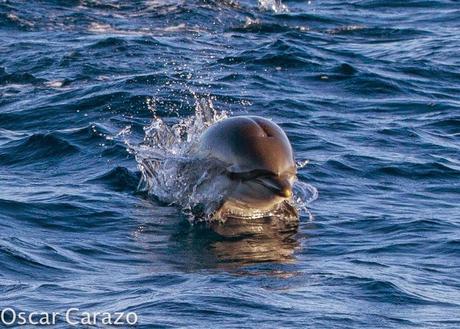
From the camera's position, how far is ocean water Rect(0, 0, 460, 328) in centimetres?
1177

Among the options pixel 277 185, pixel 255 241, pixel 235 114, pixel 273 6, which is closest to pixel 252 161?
pixel 277 185

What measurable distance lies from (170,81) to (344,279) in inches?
383

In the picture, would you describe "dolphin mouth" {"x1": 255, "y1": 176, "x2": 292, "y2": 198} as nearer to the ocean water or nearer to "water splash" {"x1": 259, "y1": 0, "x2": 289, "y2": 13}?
the ocean water

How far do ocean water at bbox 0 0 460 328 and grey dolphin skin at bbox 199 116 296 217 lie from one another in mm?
338

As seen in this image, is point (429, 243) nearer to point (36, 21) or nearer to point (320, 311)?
point (320, 311)

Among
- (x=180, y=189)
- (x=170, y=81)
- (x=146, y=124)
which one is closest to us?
(x=180, y=189)

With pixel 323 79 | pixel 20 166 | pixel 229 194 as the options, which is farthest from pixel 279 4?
pixel 229 194

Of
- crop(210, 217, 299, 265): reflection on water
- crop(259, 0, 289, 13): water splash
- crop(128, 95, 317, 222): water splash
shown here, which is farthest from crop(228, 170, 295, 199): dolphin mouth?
crop(259, 0, 289, 13): water splash

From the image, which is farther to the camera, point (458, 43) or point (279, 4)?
point (279, 4)

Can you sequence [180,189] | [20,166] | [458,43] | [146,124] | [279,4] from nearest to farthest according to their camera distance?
1. [180,189]
2. [20,166]
3. [146,124]
4. [458,43]
5. [279,4]

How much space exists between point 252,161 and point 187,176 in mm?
1270

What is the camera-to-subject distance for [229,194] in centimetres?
1441

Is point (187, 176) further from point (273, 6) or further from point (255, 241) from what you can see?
point (273, 6)

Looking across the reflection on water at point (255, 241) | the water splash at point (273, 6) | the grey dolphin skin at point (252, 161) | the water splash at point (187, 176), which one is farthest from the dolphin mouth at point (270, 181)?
the water splash at point (273, 6)
